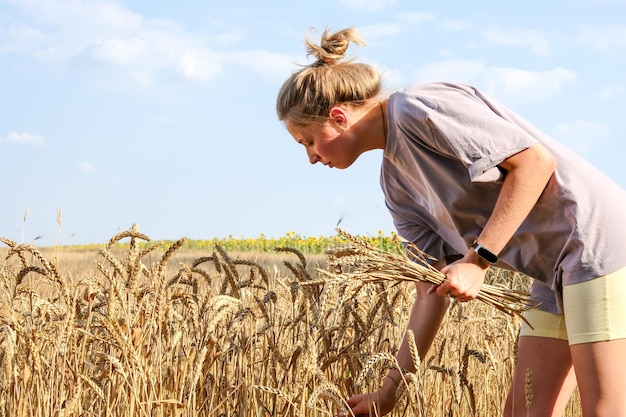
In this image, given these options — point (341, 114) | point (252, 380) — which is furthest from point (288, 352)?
point (341, 114)

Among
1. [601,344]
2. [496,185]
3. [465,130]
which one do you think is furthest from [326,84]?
[601,344]

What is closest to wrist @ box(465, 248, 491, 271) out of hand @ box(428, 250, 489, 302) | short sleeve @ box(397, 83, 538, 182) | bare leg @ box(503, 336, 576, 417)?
hand @ box(428, 250, 489, 302)

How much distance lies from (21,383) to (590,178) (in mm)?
1715

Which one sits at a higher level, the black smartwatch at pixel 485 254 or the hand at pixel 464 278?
the black smartwatch at pixel 485 254

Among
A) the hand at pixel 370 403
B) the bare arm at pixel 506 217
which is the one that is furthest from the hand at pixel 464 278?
the hand at pixel 370 403

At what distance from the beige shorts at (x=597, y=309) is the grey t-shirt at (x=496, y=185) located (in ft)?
0.09

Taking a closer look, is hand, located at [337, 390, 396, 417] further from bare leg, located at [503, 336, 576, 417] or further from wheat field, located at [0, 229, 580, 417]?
bare leg, located at [503, 336, 576, 417]

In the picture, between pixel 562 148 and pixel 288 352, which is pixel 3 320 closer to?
pixel 288 352

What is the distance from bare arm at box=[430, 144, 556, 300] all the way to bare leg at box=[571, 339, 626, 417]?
1.25ft

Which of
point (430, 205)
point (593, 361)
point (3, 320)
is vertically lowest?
point (593, 361)

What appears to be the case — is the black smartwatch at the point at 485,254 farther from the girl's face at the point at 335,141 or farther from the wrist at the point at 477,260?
the girl's face at the point at 335,141

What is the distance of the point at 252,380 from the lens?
2.55 meters

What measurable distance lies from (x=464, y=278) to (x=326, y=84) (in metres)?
0.71

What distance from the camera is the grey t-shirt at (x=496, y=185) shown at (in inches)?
79.7
